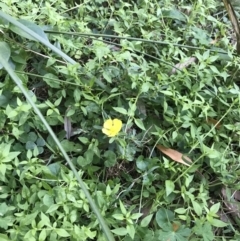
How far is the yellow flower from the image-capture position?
3.84ft

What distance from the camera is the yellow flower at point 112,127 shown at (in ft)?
3.84

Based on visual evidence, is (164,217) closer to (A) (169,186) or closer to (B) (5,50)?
(A) (169,186)

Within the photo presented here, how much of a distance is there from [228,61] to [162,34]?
25cm

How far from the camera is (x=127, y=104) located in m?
1.31

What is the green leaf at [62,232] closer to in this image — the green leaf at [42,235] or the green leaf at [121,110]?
the green leaf at [42,235]

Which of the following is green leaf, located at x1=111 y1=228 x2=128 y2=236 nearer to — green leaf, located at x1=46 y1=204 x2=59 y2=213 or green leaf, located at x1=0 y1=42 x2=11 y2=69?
green leaf, located at x1=46 y1=204 x2=59 y2=213

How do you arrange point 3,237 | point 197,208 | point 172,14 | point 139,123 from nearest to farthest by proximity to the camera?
point 3,237
point 197,208
point 139,123
point 172,14

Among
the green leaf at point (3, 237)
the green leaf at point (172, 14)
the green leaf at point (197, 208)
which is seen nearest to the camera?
the green leaf at point (3, 237)

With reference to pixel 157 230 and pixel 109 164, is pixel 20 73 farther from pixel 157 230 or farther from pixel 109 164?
pixel 157 230

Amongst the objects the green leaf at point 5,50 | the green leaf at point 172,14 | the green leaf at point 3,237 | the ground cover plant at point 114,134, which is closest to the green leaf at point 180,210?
the ground cover plant at point 114,134

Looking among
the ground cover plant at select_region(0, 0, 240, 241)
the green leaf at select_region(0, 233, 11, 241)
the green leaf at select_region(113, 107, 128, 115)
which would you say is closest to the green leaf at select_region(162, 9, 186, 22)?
the ground cover plant at select_region(0, 0, 240, 241)

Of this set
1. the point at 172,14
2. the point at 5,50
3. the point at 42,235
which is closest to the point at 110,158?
the point at 42,235

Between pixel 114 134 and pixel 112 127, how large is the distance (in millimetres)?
19

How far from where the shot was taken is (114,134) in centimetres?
117
